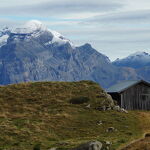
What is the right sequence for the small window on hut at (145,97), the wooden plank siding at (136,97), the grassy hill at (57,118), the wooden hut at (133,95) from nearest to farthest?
the grassy hill at (57,118) → the wooden hut at (133,95) → the wooden plank siding at (136,97) → the small window on hut at (145,97)

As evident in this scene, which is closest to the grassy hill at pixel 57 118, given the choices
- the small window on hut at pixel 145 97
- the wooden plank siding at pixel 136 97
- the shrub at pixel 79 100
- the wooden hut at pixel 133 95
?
the shrub at pixel 79 100

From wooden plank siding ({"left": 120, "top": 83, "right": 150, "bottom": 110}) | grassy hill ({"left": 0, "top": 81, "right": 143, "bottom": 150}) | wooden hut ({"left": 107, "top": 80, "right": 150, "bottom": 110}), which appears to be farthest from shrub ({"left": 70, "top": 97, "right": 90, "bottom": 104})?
wooden plank siding ({"left": 120, "top": 83, "right": 150, "bottom": 110})

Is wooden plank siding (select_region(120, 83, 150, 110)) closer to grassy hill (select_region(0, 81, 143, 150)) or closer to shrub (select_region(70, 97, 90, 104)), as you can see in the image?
grassy hill (select_region(0, 81, 143, 150))

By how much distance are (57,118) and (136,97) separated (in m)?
21.4

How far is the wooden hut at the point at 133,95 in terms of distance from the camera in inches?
2854

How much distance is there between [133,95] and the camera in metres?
73.9

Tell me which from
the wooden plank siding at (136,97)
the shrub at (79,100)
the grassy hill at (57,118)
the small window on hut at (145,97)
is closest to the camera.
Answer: the grassy hill at (57,118)

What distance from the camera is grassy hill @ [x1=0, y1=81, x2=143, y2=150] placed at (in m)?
47.6

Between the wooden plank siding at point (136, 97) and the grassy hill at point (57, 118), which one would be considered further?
the wooden plank siding at point (136, 97)

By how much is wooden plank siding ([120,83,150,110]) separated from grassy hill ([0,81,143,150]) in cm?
503

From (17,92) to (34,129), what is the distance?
2103 centimetres

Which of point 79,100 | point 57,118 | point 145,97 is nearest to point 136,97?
point 145,97

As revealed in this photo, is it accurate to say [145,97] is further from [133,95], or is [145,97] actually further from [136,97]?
[133,95]

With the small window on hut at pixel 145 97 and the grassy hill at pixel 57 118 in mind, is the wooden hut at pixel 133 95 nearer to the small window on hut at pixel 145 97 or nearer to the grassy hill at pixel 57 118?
the small window on hut at pixel 145 97
